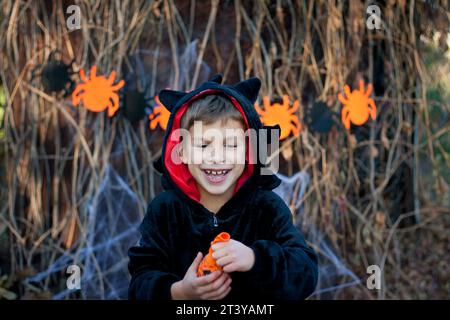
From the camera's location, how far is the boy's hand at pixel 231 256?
1261mm

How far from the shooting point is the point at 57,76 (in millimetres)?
2703

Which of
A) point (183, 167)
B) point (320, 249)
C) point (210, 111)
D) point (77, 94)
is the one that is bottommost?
point (320, 249)

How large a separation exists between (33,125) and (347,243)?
70.2 inches

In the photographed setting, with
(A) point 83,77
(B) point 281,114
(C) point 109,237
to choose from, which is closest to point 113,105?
(A) point 83,77

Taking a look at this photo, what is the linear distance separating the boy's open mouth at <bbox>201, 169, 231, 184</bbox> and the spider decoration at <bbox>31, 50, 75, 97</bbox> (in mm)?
1521

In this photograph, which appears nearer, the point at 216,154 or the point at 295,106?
the point at 216,154

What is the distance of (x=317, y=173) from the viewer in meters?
2.83

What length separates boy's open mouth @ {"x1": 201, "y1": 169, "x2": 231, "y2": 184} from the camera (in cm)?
141

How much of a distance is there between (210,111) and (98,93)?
1.38 meters

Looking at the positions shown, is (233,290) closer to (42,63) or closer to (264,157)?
(264,157)

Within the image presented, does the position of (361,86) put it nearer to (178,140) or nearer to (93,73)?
(93,73)

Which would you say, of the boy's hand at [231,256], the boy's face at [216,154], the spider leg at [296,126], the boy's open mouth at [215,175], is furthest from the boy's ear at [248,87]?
the spider leg at [296,126]

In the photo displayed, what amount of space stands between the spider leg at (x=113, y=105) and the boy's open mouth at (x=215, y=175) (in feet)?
4.47

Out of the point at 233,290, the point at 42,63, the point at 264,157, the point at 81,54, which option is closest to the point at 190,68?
the point at 81,54
